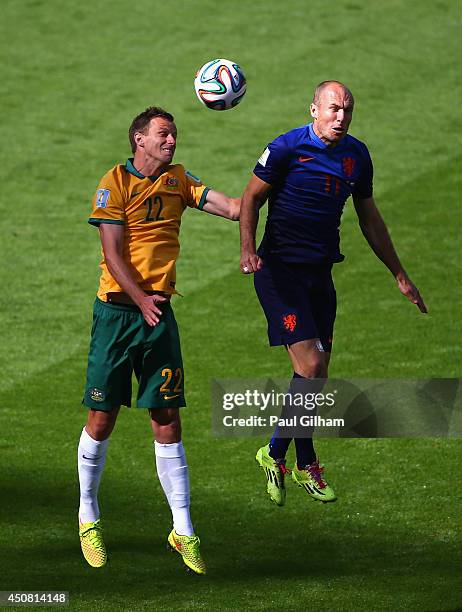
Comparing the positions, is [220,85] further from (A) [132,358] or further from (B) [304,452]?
(B) [304,452]

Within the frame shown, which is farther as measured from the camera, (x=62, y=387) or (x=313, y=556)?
(x=62, y=387)

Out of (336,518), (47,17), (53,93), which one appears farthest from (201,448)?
(47,17)

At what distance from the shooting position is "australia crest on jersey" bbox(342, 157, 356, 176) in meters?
8.78

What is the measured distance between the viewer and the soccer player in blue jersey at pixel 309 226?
863 centimetres

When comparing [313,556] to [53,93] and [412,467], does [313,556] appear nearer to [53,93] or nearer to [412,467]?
[412,467]

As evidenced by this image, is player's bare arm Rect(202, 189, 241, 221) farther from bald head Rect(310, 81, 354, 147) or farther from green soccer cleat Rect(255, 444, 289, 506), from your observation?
green soccer cleat Rect(255, 444, 289, 506)

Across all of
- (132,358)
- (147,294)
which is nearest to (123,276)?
(147,294)

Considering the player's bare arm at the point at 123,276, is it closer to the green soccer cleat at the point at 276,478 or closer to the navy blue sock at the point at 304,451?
the navy blue sock at the point at 304,451

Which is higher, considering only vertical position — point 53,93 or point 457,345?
point 53,93

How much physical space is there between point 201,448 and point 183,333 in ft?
8.12

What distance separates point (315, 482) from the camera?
920 cm

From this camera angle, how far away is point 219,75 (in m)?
9.22

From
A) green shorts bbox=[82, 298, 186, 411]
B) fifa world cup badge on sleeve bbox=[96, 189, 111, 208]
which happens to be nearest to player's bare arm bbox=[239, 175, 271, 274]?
green shorts bbox=[82, 298, 186, 411]

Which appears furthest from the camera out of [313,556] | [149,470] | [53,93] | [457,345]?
[53,93]
